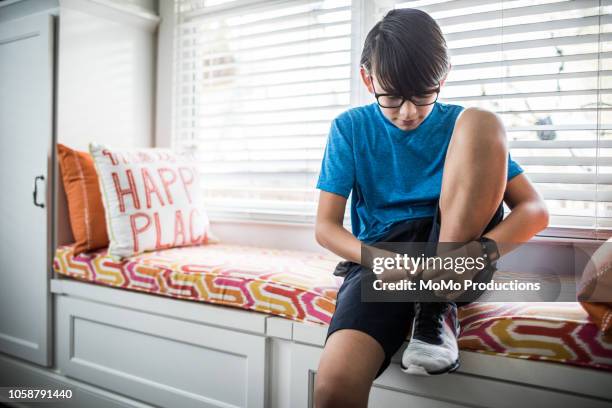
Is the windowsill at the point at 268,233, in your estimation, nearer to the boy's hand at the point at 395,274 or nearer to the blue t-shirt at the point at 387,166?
the blue t-shirt at the point at 387,166

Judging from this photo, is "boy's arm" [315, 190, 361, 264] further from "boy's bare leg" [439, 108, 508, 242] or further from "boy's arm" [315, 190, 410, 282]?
"boy's bare leg" [439, 108, 508, 242]

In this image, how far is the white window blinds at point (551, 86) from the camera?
4.87 feet

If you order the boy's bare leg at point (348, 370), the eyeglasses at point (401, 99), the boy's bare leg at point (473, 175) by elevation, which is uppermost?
the eyeglasses at point (401, 99)

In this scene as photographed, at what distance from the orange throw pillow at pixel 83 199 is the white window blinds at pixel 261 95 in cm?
54

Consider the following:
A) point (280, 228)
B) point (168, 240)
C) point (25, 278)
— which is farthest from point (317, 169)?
point (25, 278)

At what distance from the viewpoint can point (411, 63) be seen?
1.09 meters

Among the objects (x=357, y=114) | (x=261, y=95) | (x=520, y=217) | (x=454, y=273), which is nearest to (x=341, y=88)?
(x=261, y=95)

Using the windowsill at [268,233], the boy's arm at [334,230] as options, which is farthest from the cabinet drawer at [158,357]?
the windowsill at [268,233]

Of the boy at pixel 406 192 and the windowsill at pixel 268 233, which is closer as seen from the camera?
the boy at pixel 406 192

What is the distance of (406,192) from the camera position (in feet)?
4.05

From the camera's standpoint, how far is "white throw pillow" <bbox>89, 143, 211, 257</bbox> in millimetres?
1719

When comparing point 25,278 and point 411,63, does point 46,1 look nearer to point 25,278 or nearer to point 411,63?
point 25,278

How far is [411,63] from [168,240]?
3.84 feet

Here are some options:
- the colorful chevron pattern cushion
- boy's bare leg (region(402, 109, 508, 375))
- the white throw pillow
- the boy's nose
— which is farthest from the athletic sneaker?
the white throw pillow
